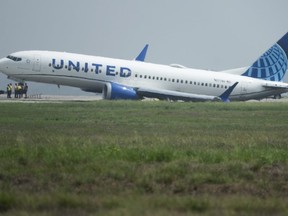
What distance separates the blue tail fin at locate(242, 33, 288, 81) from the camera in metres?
67.6

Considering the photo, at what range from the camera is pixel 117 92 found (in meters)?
58.1

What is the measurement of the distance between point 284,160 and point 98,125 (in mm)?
13448

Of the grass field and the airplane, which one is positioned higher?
the airplane

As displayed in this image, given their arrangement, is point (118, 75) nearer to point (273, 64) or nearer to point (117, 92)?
point (117, 92)

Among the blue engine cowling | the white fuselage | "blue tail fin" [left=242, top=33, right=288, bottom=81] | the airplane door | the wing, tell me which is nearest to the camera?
the airplane door

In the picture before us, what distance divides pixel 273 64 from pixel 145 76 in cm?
1524

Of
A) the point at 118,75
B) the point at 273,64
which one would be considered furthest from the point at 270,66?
the point at 118,75

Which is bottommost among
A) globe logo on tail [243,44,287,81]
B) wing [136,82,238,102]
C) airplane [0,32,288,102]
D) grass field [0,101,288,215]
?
grass field [0,101,288,215]

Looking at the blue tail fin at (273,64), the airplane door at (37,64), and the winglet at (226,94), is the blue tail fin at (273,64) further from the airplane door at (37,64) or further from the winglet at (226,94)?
the airplane door at (37,64)

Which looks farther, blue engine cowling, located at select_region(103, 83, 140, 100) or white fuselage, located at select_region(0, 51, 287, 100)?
blue engine cowling, located at select_region(103, 83, 140, 100)

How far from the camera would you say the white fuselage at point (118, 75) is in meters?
55.9

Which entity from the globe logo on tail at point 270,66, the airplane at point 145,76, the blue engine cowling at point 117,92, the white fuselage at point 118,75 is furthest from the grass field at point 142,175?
the globe logo on tail at point 270,66

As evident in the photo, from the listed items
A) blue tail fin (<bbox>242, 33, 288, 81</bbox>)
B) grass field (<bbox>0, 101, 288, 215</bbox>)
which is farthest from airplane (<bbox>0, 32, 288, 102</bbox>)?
grass field (<bbox>0, 101, 288, 215</bbox>)

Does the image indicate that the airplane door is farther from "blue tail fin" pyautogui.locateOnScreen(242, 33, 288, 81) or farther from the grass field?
the grass field
